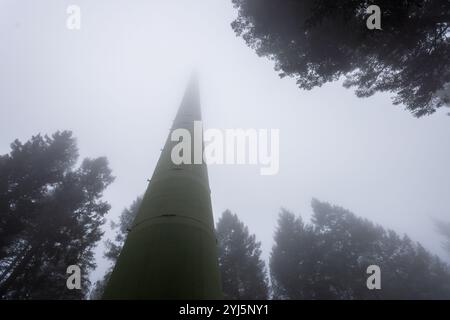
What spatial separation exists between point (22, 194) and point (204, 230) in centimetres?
1896

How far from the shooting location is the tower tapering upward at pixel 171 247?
3461mm

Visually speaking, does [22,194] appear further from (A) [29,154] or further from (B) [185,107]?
(B) [185,107]

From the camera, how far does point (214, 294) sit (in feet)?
12.4

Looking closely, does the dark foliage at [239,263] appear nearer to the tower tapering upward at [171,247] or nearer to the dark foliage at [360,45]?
the dark foliage at [360,45]

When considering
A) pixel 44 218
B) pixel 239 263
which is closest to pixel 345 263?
pixel 239 263

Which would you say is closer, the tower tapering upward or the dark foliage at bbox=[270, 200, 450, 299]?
the tower tapering upward

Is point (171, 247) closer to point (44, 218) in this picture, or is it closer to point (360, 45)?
point (360, 45)

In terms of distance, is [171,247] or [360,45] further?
[360,45]

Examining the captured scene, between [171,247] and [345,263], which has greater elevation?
[171,247]

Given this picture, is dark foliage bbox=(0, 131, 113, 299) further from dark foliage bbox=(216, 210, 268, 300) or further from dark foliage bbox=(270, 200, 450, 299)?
dark foliage bbox=(270, 200, 450, 299)

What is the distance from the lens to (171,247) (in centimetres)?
394

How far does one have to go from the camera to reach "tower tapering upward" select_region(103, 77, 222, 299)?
3461 mm

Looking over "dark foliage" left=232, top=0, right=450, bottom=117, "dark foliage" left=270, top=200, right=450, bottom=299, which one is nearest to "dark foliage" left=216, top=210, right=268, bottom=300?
"dark foliage" left=270, top=200, right=450, bottom=299
